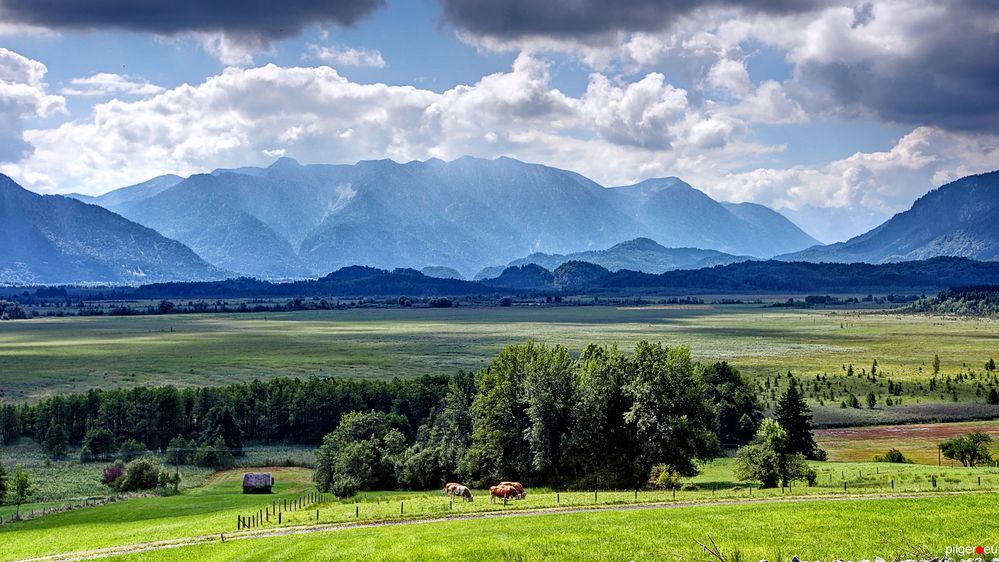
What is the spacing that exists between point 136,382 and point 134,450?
135ft

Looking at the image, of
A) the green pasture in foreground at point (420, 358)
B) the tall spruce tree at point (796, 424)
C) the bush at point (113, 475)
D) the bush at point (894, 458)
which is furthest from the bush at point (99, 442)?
the bush at point (894, 458)

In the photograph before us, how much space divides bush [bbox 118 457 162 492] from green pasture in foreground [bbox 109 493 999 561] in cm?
4075

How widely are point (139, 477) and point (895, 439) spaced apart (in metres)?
72.7

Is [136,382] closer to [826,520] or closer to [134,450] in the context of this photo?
[134,450]

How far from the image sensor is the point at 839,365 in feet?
443

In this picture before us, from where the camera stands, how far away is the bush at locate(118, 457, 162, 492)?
6838cm

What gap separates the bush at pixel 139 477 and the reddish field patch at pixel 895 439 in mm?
60741

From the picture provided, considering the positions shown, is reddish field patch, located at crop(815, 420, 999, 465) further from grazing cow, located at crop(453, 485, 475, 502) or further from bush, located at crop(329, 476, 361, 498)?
bush, located at crop(329, 476, 361, 498)

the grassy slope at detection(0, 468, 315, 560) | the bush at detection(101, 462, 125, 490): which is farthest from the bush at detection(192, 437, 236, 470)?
the grassy slope at detection(0, 468, 315, 560)

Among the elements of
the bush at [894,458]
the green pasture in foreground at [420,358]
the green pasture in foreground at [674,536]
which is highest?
Result: the green pasture in foreground at [674,536]

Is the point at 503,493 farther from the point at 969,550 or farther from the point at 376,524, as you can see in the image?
the point at 969,550

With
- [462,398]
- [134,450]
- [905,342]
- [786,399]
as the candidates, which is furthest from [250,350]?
[905,342]

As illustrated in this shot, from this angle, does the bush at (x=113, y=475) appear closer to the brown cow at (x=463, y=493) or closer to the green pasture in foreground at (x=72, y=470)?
the green pasture in foreground at (x=72, y=470)

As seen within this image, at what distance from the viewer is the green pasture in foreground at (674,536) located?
23750mm
